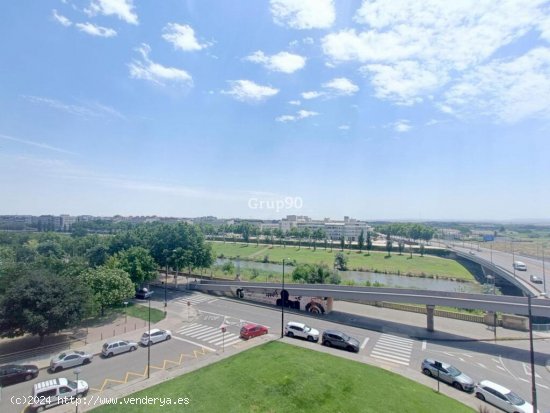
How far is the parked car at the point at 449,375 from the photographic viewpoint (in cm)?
1952

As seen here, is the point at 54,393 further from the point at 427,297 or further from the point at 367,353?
the point at 427,297

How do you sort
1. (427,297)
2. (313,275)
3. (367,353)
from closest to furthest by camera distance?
(367,353), (427,297), (313,275)

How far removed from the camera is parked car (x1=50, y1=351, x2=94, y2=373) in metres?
21.8

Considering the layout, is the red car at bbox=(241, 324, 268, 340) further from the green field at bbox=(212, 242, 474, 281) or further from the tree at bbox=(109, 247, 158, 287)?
the green field at bbox=(212, 242, 474, 281)

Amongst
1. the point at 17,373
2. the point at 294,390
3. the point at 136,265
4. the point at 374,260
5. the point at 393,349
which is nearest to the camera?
the point at 294,390

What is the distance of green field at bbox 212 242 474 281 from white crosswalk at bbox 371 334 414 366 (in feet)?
160

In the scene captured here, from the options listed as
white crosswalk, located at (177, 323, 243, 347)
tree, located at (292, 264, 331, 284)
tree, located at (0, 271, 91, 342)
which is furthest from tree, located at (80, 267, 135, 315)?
tree, located at (292, 264, 331, 284)

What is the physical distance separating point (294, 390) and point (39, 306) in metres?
21.4

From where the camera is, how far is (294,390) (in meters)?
16.2

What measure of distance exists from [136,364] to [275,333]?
11467mm

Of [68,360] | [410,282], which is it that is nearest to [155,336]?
[68,360]

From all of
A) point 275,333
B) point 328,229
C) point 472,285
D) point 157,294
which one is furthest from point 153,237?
point 328,229

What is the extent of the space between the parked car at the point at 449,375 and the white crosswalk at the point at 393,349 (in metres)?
2.18

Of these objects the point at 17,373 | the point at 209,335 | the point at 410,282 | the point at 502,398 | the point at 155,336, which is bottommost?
the point at 410,282
